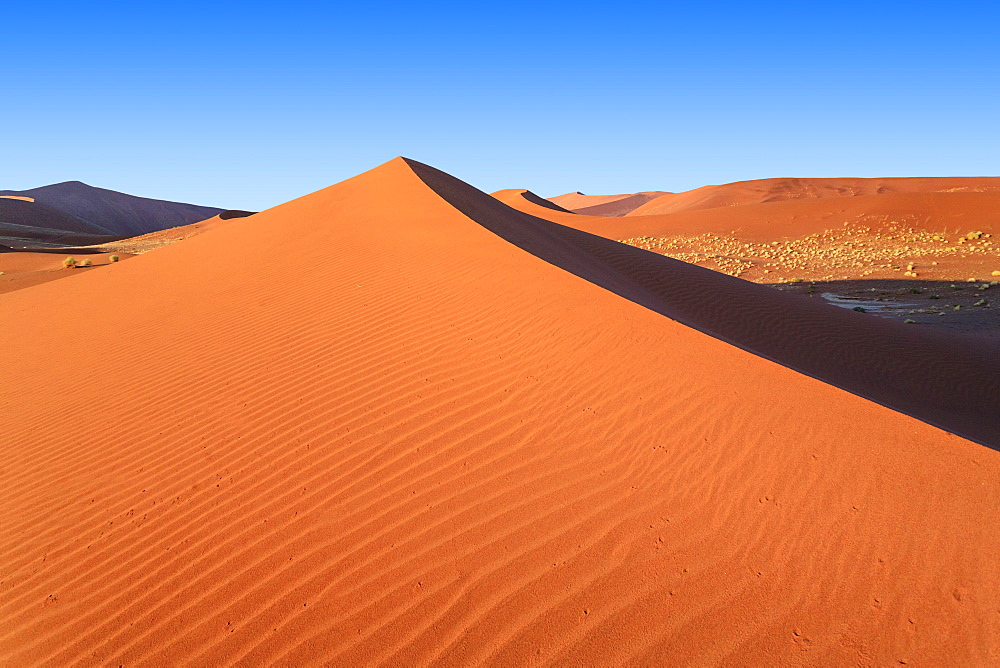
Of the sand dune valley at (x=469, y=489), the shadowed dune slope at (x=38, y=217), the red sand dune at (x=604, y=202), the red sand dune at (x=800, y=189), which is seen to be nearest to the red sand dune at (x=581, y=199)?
the red sand dune at (x=604, y=202)

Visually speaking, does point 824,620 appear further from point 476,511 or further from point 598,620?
point 476,511

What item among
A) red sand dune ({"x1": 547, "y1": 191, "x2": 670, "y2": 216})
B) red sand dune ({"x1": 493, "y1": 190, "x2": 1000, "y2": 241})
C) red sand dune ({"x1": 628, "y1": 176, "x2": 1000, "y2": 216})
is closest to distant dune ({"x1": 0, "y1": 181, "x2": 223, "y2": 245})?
red sand dune ({"x1": 493, "y1": 190, "x2": 1000, "y2": 241})

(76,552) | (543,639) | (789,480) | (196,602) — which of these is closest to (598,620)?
(543,639)

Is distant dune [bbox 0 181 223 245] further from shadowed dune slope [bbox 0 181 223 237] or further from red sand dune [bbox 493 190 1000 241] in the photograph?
red sand dune [bbox 493 190 1000 241]

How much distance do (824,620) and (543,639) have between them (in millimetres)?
1283

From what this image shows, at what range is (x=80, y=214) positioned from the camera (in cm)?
8256

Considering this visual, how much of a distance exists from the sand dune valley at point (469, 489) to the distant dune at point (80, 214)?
41508 millimetres

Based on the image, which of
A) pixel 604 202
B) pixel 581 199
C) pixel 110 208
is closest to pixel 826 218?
pixel 604 202

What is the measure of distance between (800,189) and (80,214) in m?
89.7

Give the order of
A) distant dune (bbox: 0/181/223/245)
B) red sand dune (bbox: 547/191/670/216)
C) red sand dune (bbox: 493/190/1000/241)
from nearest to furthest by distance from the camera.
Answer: red sand dune (bbox: 493/190/1000/241), distant dune (bbox: 0/181/223/245), red sand dune (bbox: 547/191/670/216)

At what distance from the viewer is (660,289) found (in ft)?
36.1

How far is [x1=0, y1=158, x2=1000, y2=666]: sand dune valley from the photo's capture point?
9.23 feet

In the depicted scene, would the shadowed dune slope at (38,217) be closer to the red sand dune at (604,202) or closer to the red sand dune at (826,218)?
the red sand dune at (826,218)

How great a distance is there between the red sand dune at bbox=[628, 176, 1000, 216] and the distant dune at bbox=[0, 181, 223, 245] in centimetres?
5186
